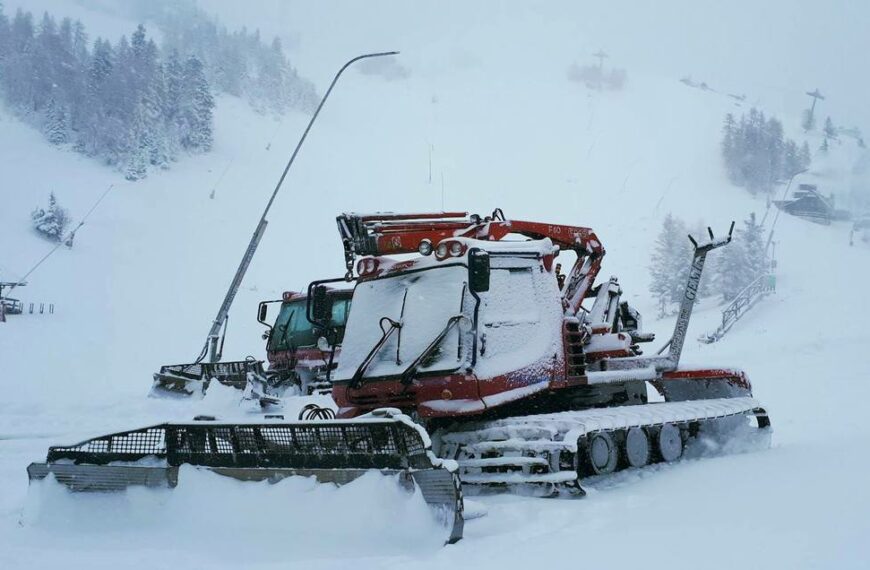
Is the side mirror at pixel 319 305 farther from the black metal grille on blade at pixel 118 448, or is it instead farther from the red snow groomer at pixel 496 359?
the black metal grille on blade at pixel 118 448

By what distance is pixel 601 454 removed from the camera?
7.77 m

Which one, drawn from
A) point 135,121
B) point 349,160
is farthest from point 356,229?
point 349,160

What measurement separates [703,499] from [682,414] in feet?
6.43

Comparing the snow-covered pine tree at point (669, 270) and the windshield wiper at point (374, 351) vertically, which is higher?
the snow-covered pine tree at point (669, 270)

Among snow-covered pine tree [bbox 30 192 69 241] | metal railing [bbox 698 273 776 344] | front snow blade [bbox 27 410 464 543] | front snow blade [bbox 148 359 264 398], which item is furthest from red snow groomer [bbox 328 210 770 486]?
snow-covered pine tree [bbox 30 192 69 241]

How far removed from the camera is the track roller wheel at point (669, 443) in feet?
28.6

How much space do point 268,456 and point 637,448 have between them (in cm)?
406

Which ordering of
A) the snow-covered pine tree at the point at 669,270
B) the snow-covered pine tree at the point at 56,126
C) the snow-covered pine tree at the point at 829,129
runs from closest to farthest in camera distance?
the snow-covered pine tree at the point at 669,270 < the snow-covered pine tree at the point at 56,126 < the snow-covered pine tree at the point at 829,129

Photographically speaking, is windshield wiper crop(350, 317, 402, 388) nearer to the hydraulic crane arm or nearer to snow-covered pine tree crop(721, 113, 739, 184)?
the hydraulic crane arm

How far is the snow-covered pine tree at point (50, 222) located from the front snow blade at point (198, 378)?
35.4 m

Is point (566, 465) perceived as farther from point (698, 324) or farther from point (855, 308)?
point (698, 324)

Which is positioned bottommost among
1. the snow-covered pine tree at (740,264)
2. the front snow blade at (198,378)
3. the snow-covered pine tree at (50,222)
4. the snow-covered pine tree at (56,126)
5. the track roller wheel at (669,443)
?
the front snow blade at (198,378)

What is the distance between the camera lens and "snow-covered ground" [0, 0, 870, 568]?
5.35 m

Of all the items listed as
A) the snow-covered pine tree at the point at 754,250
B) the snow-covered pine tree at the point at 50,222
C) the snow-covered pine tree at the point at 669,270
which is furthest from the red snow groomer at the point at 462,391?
the snow-covered pine tree at the point at 50,222
